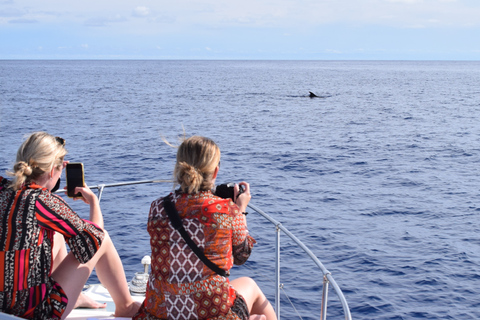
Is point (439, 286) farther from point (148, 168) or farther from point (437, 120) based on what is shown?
point (437, 120)

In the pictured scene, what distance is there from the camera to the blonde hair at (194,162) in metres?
2.80

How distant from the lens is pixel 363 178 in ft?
70.3

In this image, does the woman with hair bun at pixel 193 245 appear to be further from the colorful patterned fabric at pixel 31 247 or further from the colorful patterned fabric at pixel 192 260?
the colorful patterned fabric at pixel 31 247

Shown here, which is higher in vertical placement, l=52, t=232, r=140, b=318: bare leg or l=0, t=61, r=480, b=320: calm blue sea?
l=52, t=232, r=140, b=318: bare leg

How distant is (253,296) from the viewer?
3.27 m

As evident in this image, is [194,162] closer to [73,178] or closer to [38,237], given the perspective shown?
[38,237]

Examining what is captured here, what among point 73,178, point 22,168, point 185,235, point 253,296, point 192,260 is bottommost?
point 253,296

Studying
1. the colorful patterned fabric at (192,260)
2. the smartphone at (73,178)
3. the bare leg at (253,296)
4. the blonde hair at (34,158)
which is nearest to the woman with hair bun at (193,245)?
the colorful patterned fabric at (192,260)

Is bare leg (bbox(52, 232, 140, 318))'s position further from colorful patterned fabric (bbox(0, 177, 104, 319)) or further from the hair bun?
the hair bun

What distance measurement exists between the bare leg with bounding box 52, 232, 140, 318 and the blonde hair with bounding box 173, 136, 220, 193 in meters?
0.82

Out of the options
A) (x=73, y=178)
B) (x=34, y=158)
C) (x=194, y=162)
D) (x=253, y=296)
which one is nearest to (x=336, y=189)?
(x=253, y=296)

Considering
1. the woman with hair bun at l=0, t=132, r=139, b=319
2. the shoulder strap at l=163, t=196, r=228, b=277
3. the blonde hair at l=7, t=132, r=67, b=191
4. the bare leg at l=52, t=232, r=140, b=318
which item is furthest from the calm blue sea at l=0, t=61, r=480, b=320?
the blonde hair at l=7, t=132, r=67, b=191

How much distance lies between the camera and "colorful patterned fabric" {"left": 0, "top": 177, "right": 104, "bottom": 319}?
109 inches

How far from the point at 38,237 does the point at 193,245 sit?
0.83 meters
